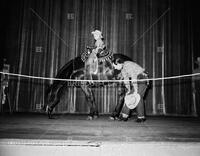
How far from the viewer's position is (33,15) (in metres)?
6.09

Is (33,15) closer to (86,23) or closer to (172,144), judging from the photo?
(86,23)

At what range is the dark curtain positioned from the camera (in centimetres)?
561

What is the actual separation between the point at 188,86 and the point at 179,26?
176 centimetres

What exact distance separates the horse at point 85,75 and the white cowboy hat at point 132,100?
2.43 ft

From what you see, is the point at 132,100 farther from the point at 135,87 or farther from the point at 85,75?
the point at 85,75

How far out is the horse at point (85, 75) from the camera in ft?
13.6

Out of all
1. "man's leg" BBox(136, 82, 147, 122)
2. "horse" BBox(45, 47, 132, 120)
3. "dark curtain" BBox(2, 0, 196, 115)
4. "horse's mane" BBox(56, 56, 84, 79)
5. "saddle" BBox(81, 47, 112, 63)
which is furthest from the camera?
"dark curtain" BBox(2, 0, 196, 115)

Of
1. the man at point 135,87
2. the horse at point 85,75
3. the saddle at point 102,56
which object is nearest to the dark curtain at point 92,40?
the horse at point 85,75

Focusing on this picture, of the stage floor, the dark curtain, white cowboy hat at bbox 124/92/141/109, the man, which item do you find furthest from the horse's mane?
the stage floor

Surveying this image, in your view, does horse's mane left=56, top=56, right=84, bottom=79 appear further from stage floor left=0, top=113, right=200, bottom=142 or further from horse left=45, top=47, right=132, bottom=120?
stage floor left=0, top=113, right=200, bottom=142

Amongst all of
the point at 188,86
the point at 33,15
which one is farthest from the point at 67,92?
the point at 188,86

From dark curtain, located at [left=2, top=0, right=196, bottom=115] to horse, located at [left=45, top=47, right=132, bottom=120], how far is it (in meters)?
1.18

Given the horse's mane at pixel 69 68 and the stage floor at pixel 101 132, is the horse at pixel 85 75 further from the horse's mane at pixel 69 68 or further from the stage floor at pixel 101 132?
the stage floor at pixel 101 132

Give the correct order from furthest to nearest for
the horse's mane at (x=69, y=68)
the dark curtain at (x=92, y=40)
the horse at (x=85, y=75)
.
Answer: the dark curtain at (x=92, y=40) < the horse's mane at (x=69, y=68) < the horse at (x=85, y=75)
